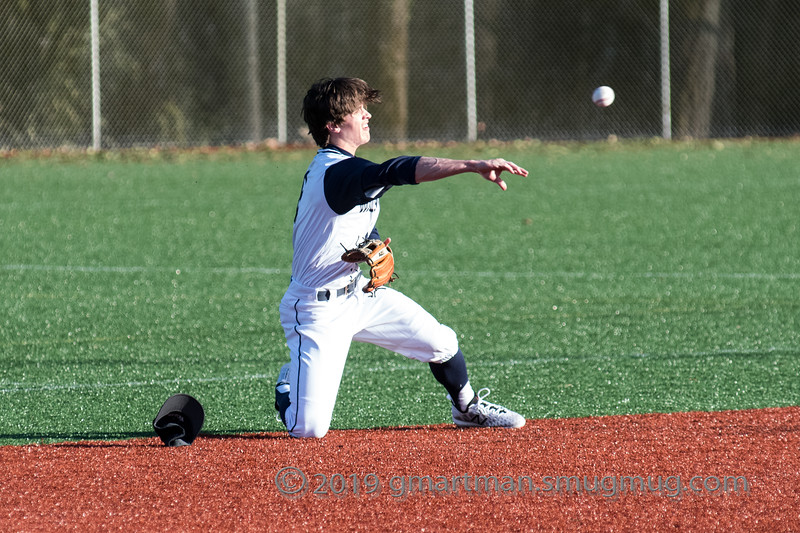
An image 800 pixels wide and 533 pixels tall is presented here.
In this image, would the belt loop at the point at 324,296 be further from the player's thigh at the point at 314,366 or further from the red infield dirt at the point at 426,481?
the red infield dirt at the point at 426,481

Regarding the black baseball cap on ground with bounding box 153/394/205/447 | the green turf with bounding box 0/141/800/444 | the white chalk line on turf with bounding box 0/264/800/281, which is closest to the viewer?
the black baseball cap on ground with bounding box 153/394/205/447

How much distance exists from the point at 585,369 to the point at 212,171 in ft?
38.3

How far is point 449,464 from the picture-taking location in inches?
190

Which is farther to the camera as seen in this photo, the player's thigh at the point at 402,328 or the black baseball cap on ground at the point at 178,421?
the player's thigh at the point at 402,328

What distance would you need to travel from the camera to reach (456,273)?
10.7 m

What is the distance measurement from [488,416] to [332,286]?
1.11m

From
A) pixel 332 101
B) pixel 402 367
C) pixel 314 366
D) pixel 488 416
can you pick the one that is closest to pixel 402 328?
pixel 314 366

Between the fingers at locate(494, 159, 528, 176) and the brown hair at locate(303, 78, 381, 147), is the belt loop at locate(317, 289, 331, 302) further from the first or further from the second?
the fingers at locate(494, 159, 528, 176)

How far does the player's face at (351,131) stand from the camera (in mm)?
A: 5262

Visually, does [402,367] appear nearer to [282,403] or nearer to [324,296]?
[282,403]

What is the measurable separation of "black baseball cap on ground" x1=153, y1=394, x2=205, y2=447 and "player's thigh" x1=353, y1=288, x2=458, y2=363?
0.93 m

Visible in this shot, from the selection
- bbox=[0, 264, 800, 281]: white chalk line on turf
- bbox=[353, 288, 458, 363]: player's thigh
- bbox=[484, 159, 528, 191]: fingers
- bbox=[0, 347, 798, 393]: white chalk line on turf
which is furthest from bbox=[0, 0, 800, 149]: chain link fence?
bbox=[484, 159, 528, 191]: fingers

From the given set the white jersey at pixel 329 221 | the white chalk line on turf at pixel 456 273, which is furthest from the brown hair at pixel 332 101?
the white chalk line on turf at pixel 456 273

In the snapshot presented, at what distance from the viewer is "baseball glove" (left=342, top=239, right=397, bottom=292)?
5.16m
